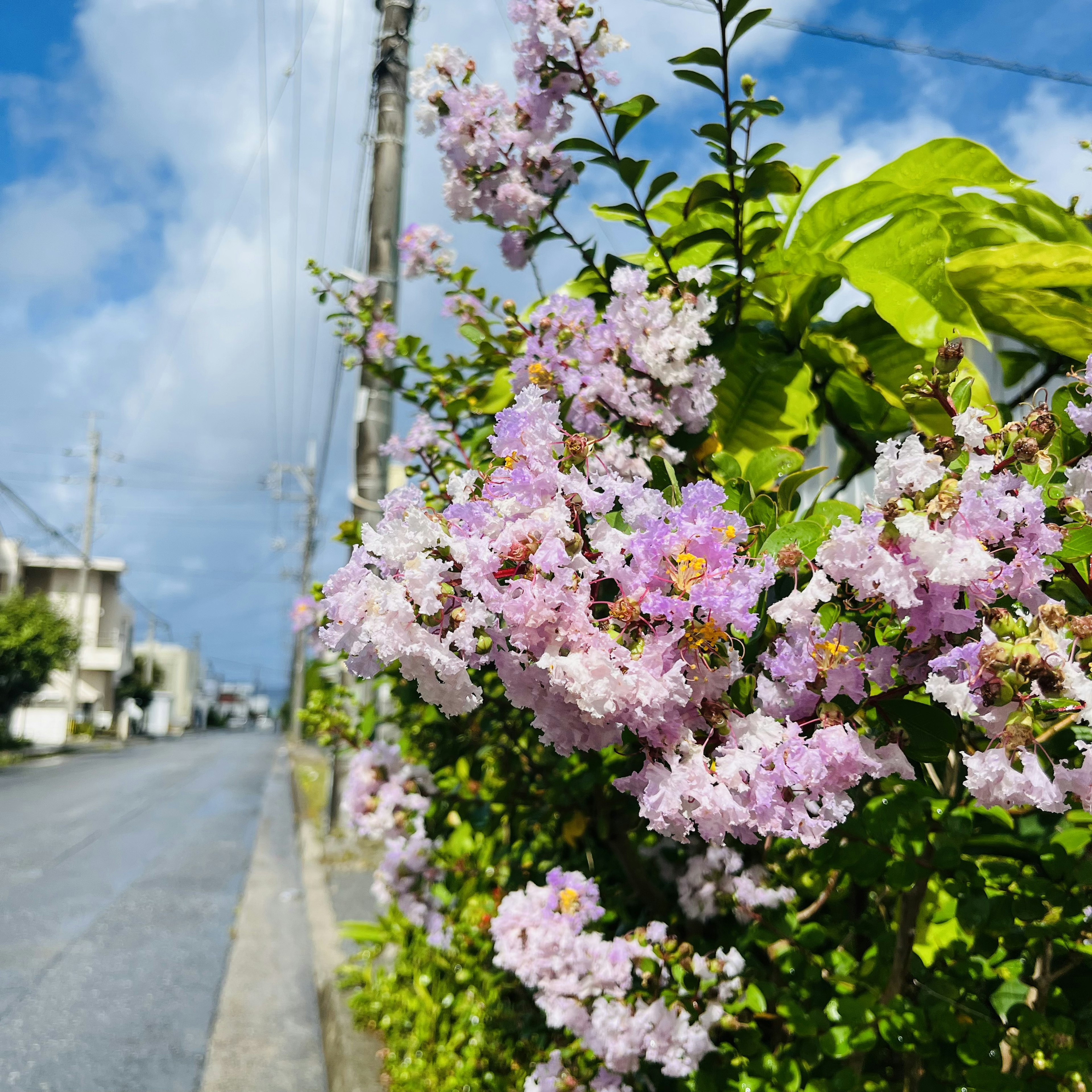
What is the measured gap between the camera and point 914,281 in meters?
1.59

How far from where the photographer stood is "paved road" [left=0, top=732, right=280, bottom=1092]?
4.44 m

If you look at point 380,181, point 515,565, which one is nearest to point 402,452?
point 515,565

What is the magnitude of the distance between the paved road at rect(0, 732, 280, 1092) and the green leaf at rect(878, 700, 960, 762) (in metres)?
4.25

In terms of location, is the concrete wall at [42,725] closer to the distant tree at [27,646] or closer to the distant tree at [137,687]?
the distant tree at [27,646]

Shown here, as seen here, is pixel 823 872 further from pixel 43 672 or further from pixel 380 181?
pixel 43 672

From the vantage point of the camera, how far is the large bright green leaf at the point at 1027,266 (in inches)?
58.4

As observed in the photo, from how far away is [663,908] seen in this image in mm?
2291

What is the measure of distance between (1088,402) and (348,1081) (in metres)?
3.63

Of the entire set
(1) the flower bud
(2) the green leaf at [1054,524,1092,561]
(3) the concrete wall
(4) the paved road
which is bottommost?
(3) the concrete wall

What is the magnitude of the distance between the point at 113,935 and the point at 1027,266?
7.21 m

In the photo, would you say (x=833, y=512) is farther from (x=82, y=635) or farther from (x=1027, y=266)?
(x=82, y=635)

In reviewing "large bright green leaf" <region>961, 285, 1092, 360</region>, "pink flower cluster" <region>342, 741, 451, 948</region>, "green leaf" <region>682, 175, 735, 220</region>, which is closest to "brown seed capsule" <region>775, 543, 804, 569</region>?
"large bright green leaf" <region>961, 285, 1092, 360</region>

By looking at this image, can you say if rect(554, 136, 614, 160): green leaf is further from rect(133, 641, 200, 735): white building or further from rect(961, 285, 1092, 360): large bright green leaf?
rect(133, 641, 200, 735): white building

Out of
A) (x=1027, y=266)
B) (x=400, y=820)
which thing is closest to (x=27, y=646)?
(x=400, y=820)
